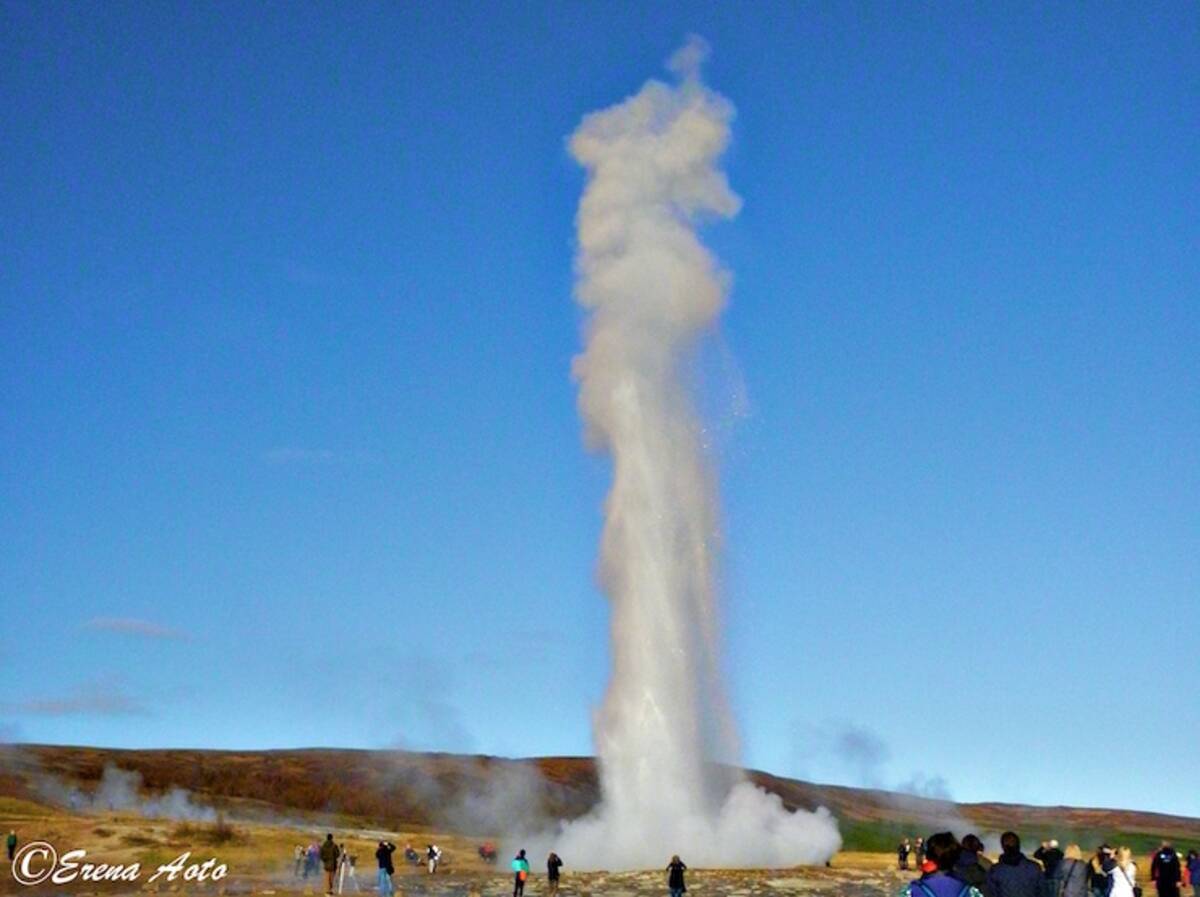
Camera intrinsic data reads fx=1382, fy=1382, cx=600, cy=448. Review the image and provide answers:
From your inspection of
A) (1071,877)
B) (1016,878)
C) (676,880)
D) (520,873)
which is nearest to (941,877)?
(1016,878)

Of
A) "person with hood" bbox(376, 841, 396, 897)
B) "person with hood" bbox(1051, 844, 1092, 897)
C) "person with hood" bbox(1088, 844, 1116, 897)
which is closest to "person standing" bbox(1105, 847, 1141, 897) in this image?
"person with hood" bbox(1051, 844, 1092, 897)

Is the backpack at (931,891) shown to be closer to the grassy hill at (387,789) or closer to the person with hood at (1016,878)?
the person with hood at (1016,878)

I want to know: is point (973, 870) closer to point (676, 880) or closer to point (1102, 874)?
point (1102, 874)

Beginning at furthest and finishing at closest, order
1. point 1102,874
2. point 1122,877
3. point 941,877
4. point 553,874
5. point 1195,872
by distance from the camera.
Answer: point 553,874, point 1195,872, point 1102,874, point 1122,877, point 941,877

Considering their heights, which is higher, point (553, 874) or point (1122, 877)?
point (553, 874)

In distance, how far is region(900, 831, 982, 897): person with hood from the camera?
9156mm

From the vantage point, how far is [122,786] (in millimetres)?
118000

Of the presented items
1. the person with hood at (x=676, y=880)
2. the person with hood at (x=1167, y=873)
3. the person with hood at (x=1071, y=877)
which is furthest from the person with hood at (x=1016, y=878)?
the person with hood at (x=676, y=880)

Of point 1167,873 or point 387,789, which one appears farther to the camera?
point 387,789

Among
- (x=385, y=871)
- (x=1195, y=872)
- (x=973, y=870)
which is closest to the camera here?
(x=973, y=870)

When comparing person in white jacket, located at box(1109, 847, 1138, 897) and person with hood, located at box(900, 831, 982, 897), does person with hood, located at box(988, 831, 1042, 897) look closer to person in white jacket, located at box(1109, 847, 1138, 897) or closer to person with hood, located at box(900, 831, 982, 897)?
person with hood, located at box(900, 831, 982, 897)

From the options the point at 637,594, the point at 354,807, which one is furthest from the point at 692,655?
the point at 354,807

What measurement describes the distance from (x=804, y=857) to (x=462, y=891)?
529 inches

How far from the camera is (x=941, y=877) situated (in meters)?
Answer: 9.33
